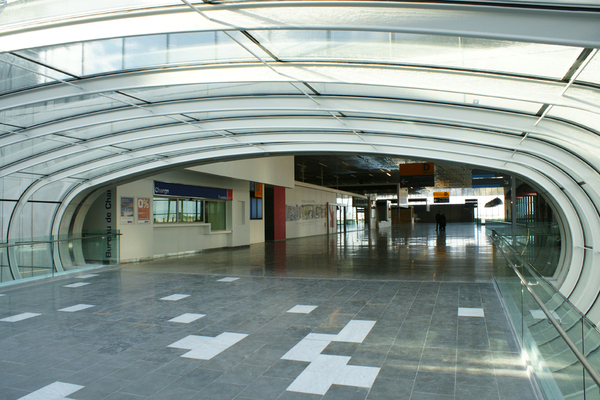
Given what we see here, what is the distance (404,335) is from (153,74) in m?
5.35

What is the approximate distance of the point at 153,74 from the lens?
677cm

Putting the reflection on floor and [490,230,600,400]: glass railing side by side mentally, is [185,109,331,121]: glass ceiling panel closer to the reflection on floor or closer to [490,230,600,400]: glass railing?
the reflection on floor

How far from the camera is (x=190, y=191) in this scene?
17.6 metres

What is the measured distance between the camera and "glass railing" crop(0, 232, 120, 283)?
1001cm

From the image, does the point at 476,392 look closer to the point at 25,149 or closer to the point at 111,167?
the point at 25,149

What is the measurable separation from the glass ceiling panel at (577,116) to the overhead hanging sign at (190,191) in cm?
1317

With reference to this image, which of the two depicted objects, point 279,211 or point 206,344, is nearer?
point 206,344

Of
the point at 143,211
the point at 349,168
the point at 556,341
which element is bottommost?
the point at 556,341

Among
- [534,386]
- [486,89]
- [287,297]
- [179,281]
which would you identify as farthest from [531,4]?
[179,281]

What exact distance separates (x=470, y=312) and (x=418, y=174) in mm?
17255

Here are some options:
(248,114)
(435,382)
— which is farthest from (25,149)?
(435,382)

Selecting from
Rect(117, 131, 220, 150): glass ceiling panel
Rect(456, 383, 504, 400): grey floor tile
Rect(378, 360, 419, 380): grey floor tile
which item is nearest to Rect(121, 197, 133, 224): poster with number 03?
Rect(117, 131, 220, 150): glass ceiling panel

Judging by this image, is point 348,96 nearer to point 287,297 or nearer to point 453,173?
point 287,297

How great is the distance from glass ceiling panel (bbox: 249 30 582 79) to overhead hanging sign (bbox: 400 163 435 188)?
1833 centimetres
